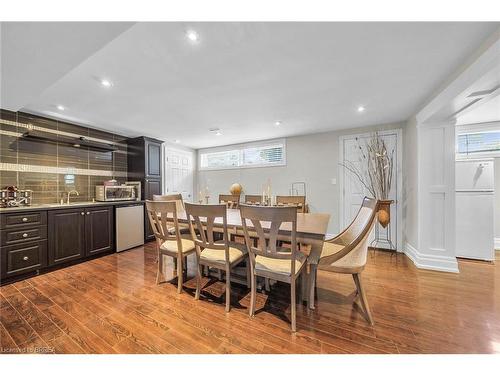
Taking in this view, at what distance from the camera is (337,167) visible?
151 inches

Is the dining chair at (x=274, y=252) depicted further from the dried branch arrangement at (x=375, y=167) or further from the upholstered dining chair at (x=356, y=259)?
the dried branch arrangement at (x=375, y=167)

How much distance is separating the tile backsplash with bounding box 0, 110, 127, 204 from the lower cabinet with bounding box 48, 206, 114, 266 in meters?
0.64

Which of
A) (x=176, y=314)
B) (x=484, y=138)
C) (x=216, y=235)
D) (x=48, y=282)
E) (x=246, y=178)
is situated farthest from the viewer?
(x=246, y=178)

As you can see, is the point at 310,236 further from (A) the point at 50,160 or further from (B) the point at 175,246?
(A) the point at 50,160

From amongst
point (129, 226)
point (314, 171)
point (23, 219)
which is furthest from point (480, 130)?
point (23, 219)

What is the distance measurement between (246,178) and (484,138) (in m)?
4.35

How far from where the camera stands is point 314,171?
4.05m

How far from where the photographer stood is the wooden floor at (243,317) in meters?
1.36

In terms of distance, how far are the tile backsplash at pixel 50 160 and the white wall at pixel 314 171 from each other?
10.1ft

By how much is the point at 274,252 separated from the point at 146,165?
3.43 metres

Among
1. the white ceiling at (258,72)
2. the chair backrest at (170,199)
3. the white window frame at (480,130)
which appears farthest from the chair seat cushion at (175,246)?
the white window frame at (480,130)
